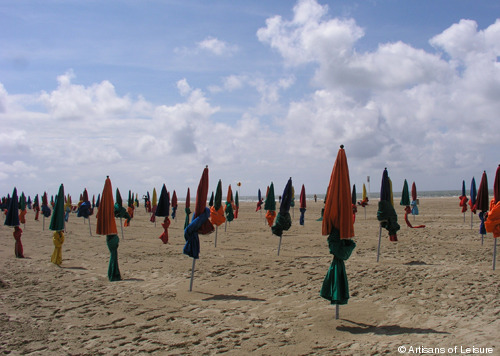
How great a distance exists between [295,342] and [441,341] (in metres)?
2.36

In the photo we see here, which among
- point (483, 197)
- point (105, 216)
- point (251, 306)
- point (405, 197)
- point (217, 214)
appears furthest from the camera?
point (405, 197)

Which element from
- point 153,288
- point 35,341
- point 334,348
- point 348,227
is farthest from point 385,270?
point 35,341

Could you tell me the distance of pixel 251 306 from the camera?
8055 mm

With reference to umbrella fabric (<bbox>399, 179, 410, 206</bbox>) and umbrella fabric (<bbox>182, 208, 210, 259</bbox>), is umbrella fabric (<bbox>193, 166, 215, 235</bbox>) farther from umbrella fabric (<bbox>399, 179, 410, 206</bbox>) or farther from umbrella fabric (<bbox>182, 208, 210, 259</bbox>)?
umbrella fabric (<bbox>399, 179, 410, 206</bbox>)

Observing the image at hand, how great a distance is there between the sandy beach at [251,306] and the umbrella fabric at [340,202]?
6.20 feet

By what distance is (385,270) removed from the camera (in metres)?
10.8

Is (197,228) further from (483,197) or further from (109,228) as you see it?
(483,197)

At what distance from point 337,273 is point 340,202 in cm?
141

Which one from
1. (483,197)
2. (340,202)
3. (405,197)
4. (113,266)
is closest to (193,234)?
(113,266)

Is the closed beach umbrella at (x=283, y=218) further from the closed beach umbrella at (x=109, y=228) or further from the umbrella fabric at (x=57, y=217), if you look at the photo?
the umbrella fabric at (x=57, y=217)

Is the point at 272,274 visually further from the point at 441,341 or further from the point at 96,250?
the point at 96,250

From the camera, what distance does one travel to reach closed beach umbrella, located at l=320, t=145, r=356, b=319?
6823 millimetres

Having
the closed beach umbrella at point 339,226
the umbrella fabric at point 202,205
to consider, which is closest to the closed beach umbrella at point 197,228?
the umbrella fabric at point 202,205

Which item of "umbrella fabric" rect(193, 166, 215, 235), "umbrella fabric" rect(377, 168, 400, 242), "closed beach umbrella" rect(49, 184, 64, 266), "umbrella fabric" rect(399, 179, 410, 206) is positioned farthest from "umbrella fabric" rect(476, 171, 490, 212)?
"closed beach umbrella" rect(49, 184, 64, 266)
